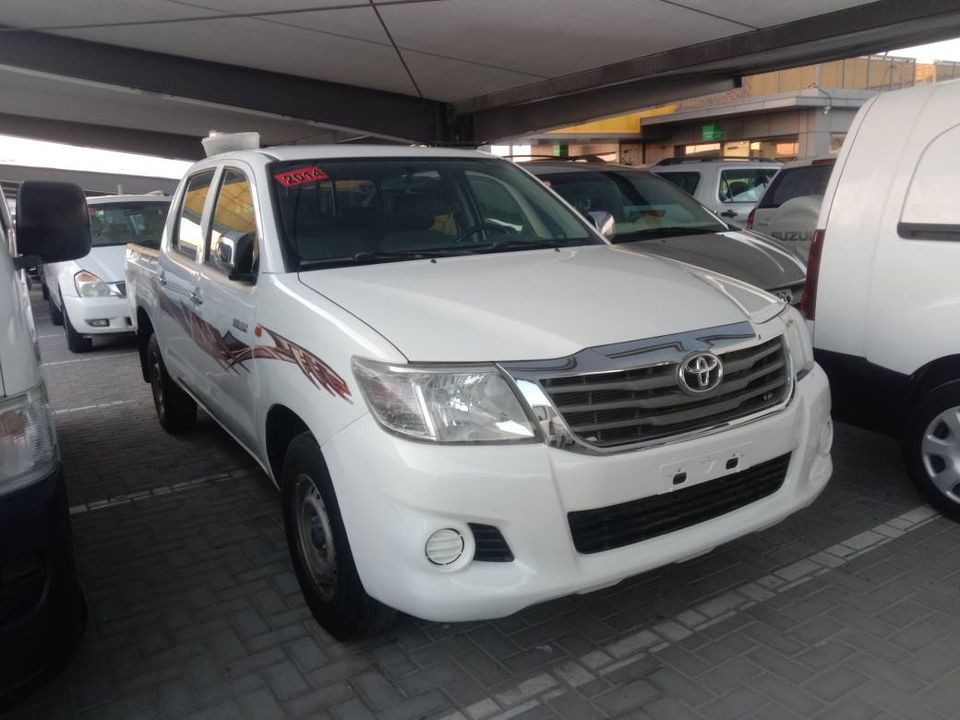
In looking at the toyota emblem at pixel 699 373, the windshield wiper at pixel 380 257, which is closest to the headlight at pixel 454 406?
the toyota emblem at pixel 699 373

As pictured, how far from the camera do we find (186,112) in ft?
72.4

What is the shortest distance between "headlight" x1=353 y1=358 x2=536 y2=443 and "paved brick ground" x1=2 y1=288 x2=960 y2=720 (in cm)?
95

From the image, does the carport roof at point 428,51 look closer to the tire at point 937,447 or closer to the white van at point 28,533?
the tire at point 937,447

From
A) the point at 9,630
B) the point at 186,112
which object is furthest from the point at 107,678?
the point at 186,112

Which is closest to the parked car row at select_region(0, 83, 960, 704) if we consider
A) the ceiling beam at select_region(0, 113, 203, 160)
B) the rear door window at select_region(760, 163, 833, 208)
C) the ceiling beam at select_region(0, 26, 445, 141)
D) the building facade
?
the rear door window at select_region(760, 163, 833, 208)

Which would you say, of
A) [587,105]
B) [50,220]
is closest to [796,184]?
[50,220]

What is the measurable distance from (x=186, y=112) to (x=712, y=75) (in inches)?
554

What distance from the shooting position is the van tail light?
4.32 m

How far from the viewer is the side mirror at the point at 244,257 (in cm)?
362

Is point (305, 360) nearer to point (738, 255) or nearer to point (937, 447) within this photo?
point (937, 447)

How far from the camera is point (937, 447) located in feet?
12.9

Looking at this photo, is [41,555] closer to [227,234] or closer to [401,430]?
[401,430]

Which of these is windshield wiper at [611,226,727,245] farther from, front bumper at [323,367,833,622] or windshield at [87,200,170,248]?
windshield at [87,200,170,248]

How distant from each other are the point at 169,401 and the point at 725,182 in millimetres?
8255
